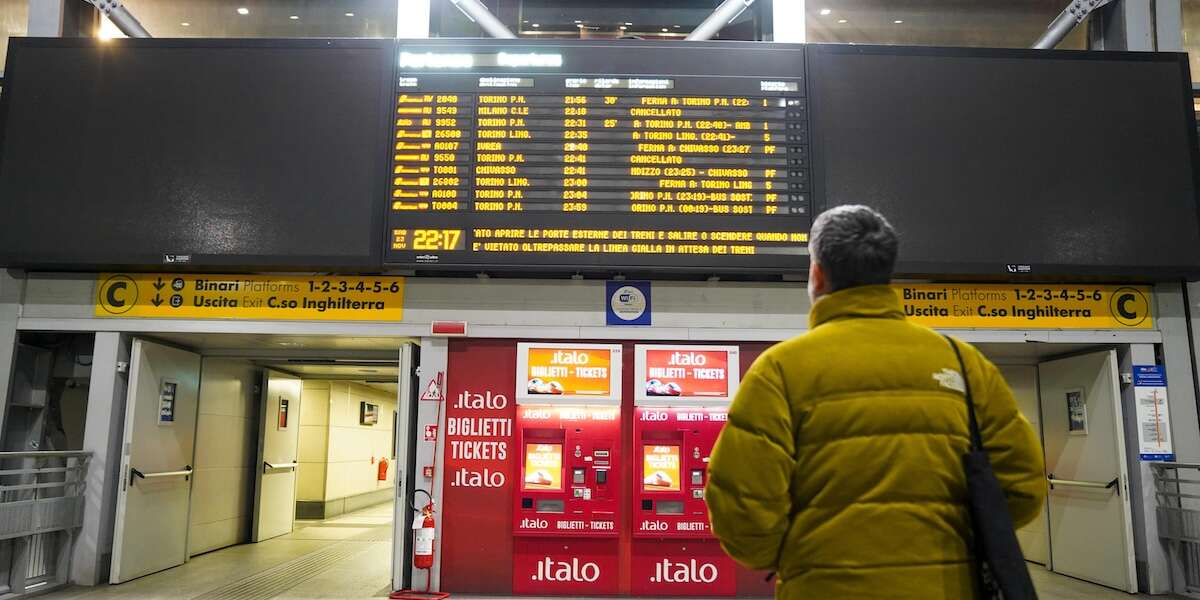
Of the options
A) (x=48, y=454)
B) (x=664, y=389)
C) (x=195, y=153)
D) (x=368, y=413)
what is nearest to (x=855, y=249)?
(x=664, y=389)

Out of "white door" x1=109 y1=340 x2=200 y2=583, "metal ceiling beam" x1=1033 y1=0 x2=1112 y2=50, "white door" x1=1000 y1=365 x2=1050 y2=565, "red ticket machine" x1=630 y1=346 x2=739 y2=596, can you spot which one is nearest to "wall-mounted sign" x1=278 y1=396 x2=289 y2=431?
"white door" x1=109 y1=340 x2=200 y2=583

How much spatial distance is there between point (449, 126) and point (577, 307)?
172 centimetres

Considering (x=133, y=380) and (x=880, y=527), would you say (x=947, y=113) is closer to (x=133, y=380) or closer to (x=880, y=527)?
Result: (x=880, y=527)

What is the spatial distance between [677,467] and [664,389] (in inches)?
23.9

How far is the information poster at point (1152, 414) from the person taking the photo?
6.35 metres

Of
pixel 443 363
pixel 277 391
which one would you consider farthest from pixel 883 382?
pixel 277 391

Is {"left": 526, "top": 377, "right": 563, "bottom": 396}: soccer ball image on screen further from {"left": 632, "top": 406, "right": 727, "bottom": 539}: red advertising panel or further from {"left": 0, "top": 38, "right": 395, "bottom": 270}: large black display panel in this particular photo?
{"left": 0, "top": 38, "right": 395, "bottom": 270}: large black display panel

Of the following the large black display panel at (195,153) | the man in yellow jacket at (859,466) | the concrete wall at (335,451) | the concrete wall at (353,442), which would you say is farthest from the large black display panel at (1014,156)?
the concrete wall at (353,442)

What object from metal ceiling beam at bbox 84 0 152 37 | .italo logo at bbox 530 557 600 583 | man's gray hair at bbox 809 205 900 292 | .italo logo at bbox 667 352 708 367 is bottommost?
.italo logo at bbox 530 557 600 583

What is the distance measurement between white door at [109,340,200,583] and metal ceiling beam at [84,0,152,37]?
9.81ft

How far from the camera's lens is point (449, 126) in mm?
6000

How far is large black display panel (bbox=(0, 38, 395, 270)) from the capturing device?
5.98 m

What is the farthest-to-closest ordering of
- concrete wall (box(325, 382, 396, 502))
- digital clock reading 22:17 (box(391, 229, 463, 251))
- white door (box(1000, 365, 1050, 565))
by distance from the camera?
concrete wall (box(325, 382, 396, 502))
white door (box(1000, 365, 1050, 565))
digital clock reading 22:17 (box(391, 229, 463, 251))

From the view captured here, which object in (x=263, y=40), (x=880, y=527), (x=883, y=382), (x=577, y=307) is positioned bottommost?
(x=880, y=527)
